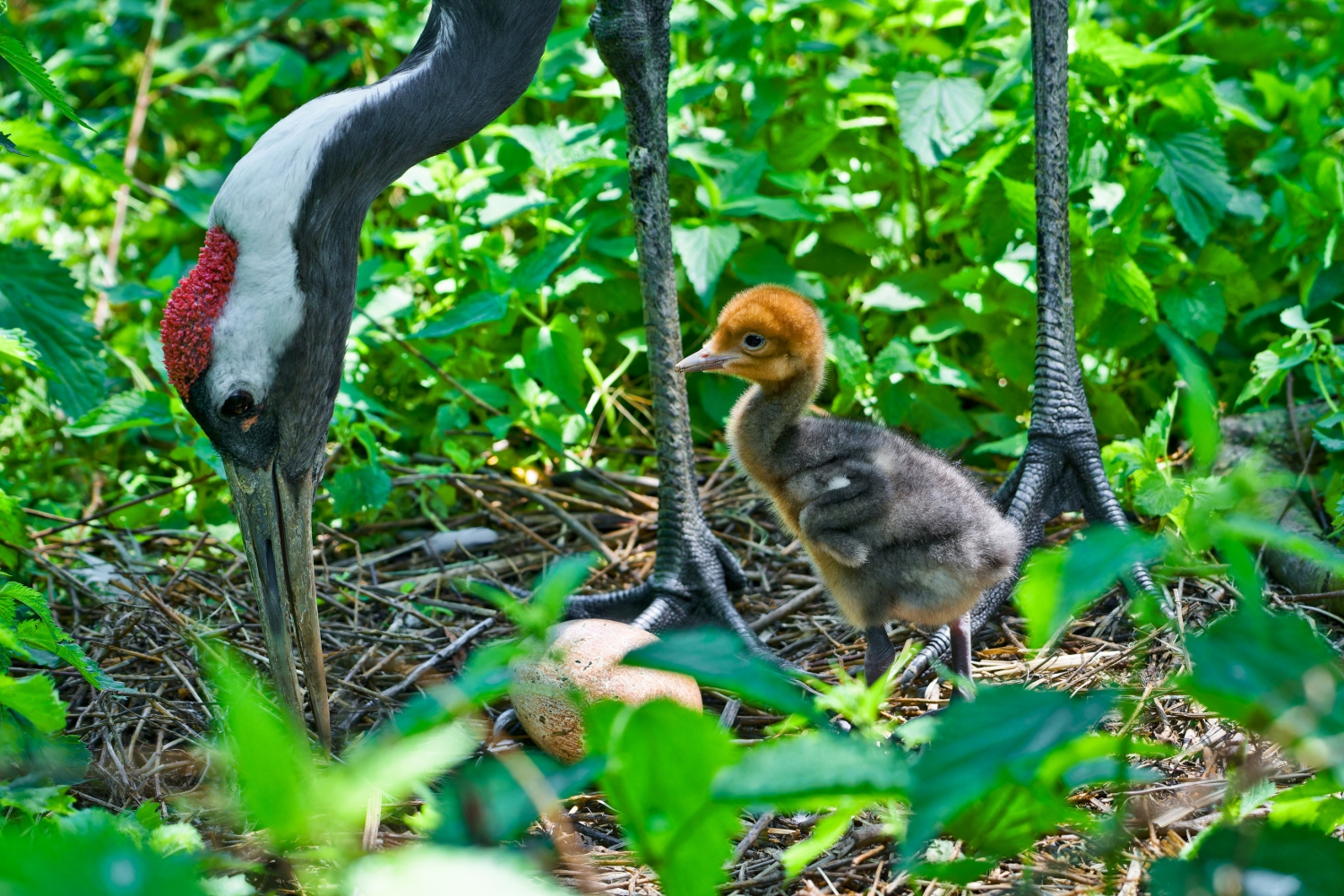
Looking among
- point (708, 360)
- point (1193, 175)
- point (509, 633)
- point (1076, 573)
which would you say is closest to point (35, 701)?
point (509, 633)

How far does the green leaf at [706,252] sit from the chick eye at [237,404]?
125cm

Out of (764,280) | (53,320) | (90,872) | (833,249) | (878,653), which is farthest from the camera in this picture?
(833,249)

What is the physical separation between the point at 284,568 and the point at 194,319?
1.72 feet

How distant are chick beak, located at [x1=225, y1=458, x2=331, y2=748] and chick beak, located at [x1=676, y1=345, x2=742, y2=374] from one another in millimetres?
774

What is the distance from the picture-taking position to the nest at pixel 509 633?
6.18 ft

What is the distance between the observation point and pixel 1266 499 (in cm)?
284

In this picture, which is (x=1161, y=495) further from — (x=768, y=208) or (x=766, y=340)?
(x=768, y=208)

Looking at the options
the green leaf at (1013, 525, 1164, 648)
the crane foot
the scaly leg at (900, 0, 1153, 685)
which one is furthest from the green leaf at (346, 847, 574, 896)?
the scaly leg at (900, 0, 1153, 685)

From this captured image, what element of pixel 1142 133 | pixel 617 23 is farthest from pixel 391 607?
pixel 1142 133

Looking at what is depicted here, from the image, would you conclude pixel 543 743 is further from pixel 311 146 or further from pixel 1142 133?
pixel 1142 133

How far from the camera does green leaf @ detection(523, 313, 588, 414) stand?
10.2 ft

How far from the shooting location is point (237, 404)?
2.07 m

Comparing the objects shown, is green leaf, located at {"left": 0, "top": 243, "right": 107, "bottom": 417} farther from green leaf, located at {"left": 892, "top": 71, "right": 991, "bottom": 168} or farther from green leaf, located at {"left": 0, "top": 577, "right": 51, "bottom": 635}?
green leaf, located at {"left": 892, "top": 71, "right": 991, "bottom": 168}

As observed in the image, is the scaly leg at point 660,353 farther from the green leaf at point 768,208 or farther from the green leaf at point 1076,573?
the green leaf at point 1076,573
